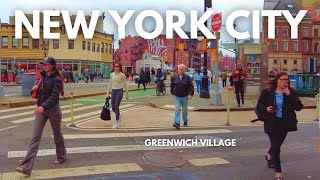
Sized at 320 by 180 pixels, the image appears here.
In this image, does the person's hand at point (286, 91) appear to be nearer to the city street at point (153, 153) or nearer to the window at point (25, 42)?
the city street at point (153, 153)

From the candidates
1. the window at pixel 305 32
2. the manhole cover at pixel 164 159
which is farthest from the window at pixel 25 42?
the window at pixel 305 32

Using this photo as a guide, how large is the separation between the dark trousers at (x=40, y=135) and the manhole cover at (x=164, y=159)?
58.1 inches

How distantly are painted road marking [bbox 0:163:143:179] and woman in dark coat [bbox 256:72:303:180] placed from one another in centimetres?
210

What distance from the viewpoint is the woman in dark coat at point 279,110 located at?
5.65 m

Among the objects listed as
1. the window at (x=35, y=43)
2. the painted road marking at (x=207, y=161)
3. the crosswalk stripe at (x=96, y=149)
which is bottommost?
the painted road marking at (x=207, y=161)

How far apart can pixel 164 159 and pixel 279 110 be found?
224cm

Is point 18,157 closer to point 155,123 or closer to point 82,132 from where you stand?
point 82,132

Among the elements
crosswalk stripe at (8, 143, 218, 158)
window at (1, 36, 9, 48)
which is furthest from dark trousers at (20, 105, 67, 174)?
window at (1, 36, 9, 48)

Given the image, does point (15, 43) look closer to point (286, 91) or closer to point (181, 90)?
point (181, 90)

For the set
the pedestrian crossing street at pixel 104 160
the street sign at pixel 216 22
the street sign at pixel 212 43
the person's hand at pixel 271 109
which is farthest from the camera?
the street sign at pixel 212 43

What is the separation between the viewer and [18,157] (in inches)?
270

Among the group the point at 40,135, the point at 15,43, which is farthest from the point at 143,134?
the point at 15,43

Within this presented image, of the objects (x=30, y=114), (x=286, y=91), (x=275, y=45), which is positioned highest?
(x=275, y=45)

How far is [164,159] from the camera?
270 inches
